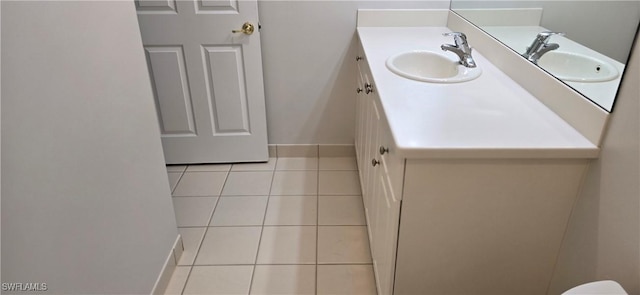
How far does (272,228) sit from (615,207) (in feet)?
4.94

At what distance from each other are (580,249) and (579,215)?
98 millimetres

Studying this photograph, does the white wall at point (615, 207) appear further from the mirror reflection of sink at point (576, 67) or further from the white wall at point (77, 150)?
the white wall at point (77, 150)

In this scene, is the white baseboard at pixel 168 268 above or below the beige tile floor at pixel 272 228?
above

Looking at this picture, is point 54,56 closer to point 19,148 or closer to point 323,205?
point 19,148

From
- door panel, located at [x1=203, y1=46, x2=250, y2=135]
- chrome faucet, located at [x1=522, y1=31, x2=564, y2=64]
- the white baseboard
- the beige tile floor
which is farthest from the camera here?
door panel, located at [x1=203, y1=46, x2=250, y2=135]

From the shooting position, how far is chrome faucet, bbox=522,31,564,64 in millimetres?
1432

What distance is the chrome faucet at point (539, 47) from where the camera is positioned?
4.70 ft

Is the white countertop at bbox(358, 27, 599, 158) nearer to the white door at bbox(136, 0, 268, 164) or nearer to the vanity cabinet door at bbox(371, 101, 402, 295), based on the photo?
the vanity cabinet door at bbox(371, 101, 402, 295)

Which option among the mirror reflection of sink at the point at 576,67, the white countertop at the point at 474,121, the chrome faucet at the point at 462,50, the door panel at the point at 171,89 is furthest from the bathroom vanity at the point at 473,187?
the door panel at the point at 171,89

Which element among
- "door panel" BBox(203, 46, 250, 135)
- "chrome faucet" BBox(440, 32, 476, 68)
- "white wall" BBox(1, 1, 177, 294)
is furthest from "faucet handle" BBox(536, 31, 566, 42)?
"door panel" BBox(203, 46, 250, 135)

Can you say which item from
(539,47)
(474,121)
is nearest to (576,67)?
(539,47)

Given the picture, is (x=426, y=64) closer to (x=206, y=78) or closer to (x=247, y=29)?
(x=247, y=29)

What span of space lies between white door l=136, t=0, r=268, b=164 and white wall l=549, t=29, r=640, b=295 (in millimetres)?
1843

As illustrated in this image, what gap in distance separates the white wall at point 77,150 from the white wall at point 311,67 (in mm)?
1115
